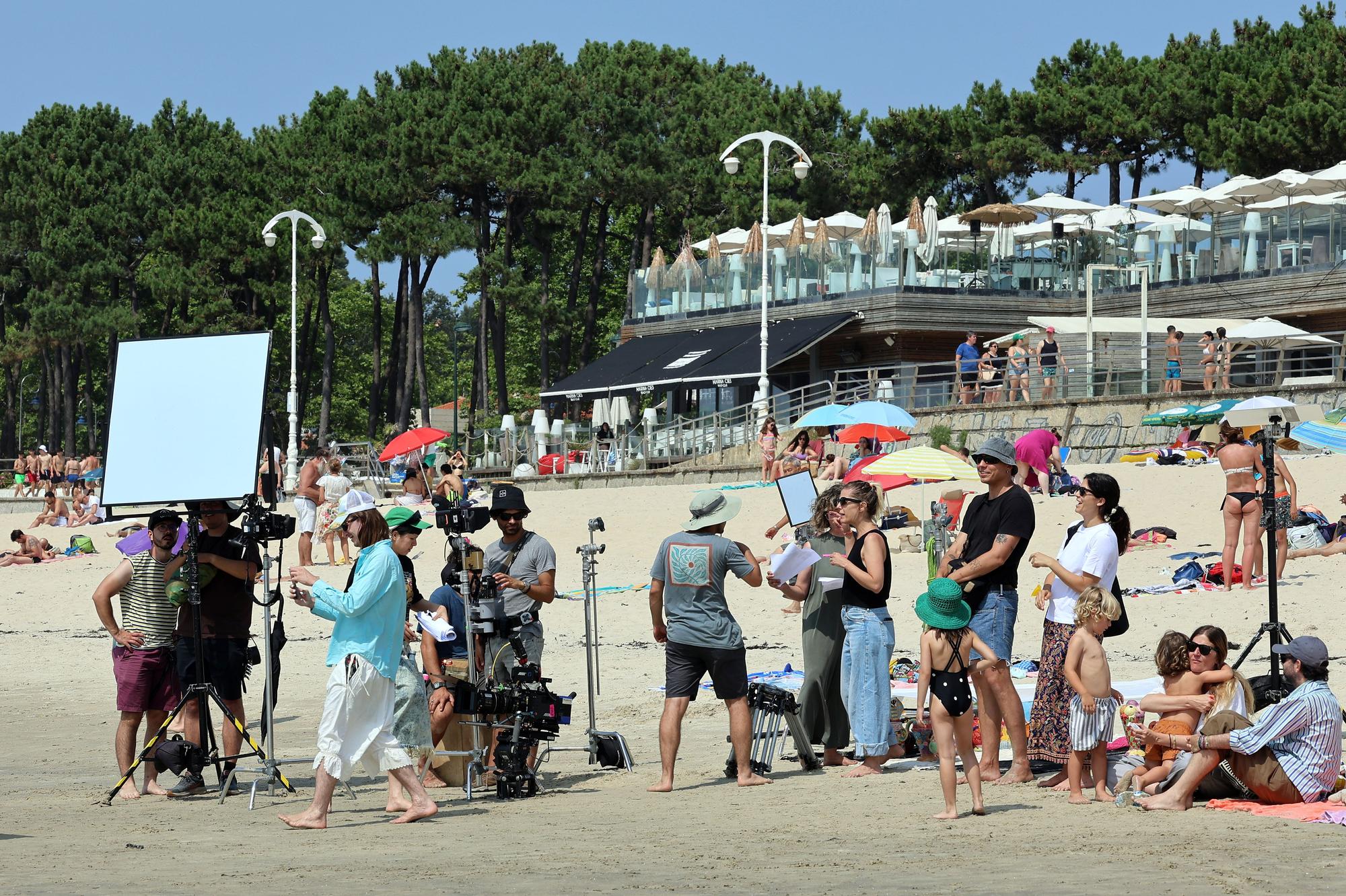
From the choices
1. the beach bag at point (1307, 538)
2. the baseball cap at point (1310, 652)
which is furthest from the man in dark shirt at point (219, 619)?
the beach bag at point (1307, 538)

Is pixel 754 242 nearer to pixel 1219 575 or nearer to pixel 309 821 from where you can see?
pixel 1219 575

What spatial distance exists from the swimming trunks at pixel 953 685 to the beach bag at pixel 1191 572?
8.05m

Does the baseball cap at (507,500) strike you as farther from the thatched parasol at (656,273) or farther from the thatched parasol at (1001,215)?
the thatched parasol at (656,273)

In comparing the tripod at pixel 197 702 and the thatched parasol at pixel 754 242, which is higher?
the thatched parasol at pixel 754 242

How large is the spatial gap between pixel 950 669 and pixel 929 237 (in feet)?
97.1

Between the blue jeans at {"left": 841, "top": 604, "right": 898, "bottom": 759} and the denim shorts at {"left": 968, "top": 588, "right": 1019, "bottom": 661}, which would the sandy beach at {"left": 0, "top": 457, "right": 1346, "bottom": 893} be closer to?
the blue jeans at {"left": 841, "top": 604, "right": 898, "bottom": 759}

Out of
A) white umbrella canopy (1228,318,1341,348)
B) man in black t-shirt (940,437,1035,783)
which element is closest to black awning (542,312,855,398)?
white umbrella canopy (1228,318,1341,348)

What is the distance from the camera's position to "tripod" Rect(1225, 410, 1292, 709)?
8.23 metres

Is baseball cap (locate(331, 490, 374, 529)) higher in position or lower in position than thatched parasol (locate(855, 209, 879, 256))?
lower

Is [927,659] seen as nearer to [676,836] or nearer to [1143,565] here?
[676,836]

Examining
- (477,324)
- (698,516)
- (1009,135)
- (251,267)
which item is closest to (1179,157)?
(1009,135)

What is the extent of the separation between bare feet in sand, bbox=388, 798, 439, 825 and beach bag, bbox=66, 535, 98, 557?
19.2 metres

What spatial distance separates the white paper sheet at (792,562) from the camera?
8.74m

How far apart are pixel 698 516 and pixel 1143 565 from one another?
909 centimetres
